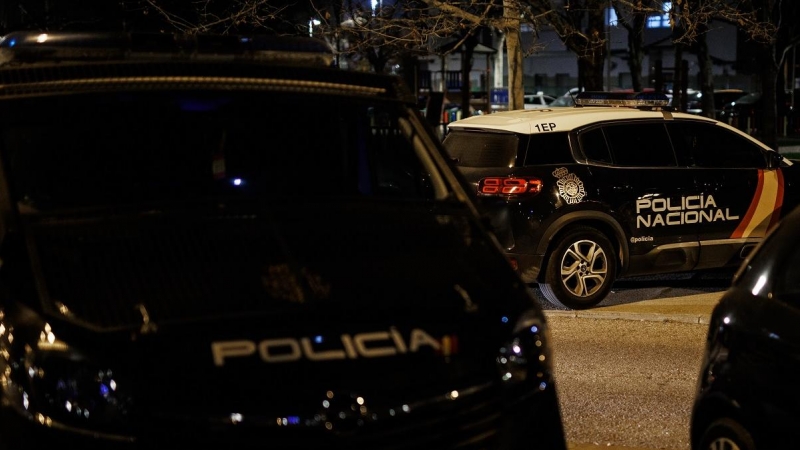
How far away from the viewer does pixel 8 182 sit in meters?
3.86

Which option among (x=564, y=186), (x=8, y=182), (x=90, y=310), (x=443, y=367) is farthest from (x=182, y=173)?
(x=564, y=186)

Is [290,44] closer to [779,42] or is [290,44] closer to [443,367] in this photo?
[443,367]

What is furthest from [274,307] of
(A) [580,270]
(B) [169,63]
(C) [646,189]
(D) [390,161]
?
(C) [646,189]

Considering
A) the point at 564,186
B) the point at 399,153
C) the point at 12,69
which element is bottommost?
the point at 564,186

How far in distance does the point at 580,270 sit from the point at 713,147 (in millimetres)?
1879

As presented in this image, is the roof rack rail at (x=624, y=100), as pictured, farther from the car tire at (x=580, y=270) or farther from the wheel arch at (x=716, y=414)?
the wheel arch at (x=716, y=414)

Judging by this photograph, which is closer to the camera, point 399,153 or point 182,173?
point 182,173

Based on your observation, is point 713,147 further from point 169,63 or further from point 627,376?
point 169,63

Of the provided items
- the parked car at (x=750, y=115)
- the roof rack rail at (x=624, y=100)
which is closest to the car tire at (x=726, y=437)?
the roof rack rail at (x=624, y=100)

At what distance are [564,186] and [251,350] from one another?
22.9 ft

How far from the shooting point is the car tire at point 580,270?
32.7ft

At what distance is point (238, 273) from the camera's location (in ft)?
11.2

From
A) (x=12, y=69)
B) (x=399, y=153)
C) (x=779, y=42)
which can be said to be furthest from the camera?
(x=779, y=42)

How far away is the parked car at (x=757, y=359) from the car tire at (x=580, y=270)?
531 cm
